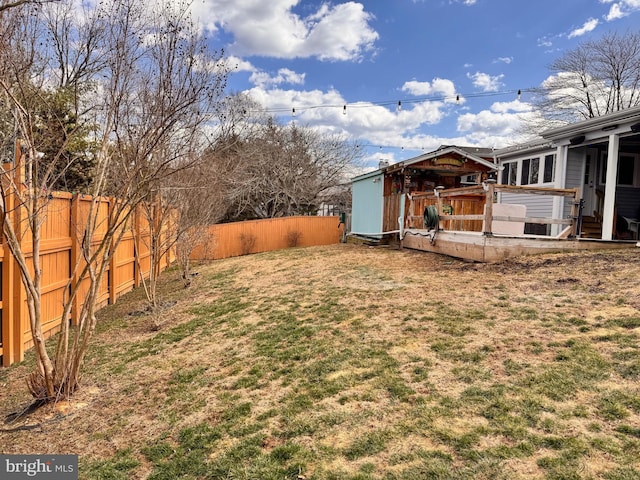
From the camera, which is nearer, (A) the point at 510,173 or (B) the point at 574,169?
(B) the point at 574,169

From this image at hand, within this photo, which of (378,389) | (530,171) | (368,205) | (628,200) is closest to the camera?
(378,389)

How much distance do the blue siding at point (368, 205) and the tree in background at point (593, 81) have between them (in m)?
15.5

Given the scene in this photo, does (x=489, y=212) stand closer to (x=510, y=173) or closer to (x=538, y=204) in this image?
(x=538, y=204)

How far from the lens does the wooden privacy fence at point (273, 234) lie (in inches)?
680

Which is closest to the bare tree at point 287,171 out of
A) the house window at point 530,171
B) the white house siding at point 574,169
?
the house window at point 530,171

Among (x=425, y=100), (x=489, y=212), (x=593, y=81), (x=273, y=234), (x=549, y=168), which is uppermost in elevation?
(x=593, y=81)

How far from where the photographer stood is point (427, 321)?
14.7ft

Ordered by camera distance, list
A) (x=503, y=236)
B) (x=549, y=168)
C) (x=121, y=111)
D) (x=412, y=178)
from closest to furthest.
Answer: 1. (x=121, y=111)
2. (x=503, y=236)
3. (x=549, y=168)
4. (x=412, y=178)

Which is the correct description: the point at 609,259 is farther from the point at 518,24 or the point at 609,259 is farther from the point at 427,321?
the point at 518,24

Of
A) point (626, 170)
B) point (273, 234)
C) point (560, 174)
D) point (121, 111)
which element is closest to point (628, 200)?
point (626, 170)

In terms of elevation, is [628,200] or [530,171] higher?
[530,171]

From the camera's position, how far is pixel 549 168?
11.1 metres

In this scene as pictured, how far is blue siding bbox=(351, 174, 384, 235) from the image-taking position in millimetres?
13656

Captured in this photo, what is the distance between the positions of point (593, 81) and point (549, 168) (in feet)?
52.3
